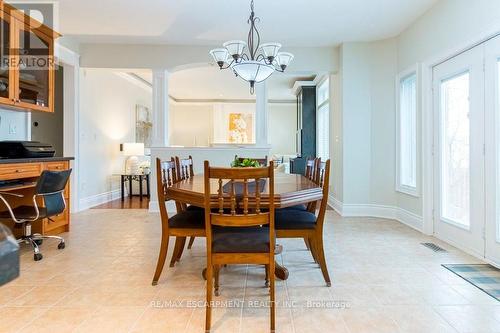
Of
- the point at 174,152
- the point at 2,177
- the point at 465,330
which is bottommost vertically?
the point at 465,330

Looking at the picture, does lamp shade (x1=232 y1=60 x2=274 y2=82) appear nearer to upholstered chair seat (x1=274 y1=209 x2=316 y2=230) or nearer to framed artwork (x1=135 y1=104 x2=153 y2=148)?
upholstered chair seat (x1=274 y1=209 x2=316 y2=230)

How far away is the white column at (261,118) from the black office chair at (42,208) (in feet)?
9.14

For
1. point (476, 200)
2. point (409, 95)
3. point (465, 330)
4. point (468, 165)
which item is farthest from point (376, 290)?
point (409, 95)

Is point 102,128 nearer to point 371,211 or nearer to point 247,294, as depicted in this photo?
point 247,294

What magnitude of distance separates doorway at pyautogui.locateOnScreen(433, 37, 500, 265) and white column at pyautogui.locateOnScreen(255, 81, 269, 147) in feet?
7.78

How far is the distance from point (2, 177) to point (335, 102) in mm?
4558

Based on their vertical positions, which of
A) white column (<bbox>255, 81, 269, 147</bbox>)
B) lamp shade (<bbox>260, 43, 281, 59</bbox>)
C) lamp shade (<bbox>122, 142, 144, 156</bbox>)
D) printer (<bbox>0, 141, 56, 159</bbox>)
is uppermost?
lamp shade (<bbox>260, 43, 281, 59</bbox>)

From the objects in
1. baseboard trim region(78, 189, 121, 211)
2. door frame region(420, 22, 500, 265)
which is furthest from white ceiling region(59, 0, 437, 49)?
baseboard trim region(78, 189, 121, 211)

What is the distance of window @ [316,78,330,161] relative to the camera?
6246 mm

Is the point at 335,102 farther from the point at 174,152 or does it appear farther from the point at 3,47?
the point at 3,47

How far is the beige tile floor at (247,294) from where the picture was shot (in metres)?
1.75

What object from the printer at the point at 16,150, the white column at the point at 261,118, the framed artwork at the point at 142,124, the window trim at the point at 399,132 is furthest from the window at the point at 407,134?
the framed artwork at the point at 142,124

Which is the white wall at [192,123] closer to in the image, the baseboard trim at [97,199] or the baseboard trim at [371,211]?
the baseboard trim at [97,199]

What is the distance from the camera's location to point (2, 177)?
2.73m
